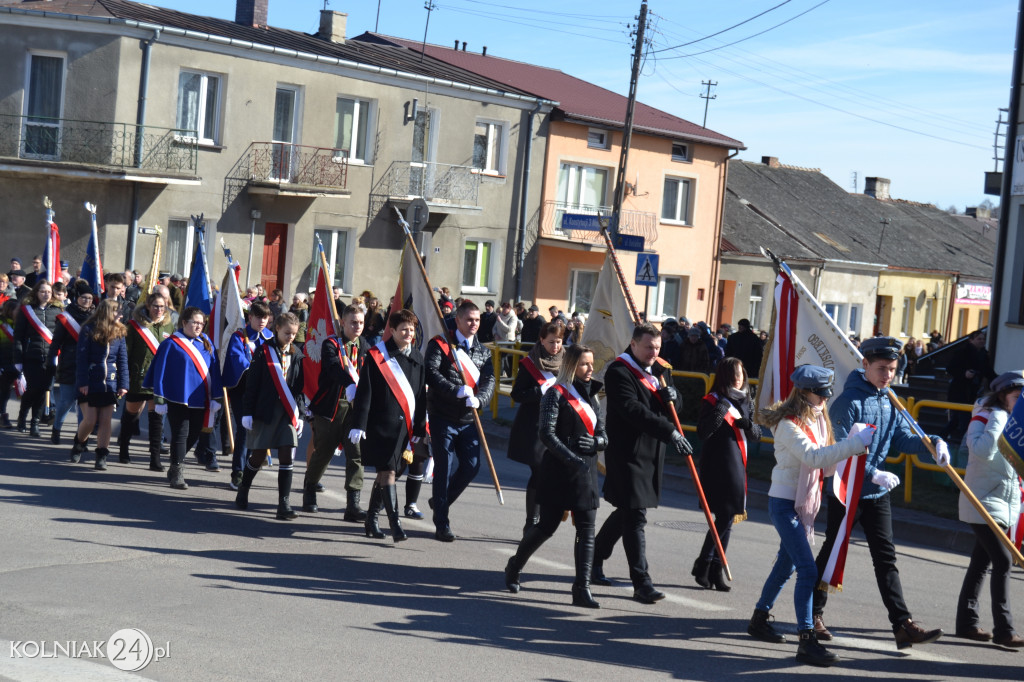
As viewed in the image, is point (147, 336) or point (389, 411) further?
point (147, 336)

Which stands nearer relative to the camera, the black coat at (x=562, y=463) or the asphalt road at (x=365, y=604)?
the asphalt road at (x=365, y=604)

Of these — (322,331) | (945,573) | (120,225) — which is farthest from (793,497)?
(120,225)

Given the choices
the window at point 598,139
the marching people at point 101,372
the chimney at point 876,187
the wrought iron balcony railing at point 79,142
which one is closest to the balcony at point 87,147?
the wrought iron balcony railing at point 79,142

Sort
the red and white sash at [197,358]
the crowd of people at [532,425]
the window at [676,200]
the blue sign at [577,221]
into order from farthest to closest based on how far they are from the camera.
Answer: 1. the window at [676,200]
2. the blue sign at [577,221]
3. the red and white sash at [197,358]
4. the crowd of people at [532,425]

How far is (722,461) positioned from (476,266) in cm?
2607

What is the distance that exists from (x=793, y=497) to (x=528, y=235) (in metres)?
28.4

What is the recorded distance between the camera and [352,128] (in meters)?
30.7

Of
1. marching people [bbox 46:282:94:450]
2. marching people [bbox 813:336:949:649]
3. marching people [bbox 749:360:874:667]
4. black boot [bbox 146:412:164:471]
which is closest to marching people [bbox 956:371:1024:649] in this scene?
marching people [bbox 813:336:949:649]

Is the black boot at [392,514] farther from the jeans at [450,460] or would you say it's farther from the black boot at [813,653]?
the black boot at [813,653]

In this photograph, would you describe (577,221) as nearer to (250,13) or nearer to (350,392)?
(250,13)

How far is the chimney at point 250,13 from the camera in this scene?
31969mm

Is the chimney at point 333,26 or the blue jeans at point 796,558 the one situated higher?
the chimney at point 333,26

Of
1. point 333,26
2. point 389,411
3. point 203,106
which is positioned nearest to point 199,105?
point 203,106

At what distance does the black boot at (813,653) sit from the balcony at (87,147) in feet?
73.3
